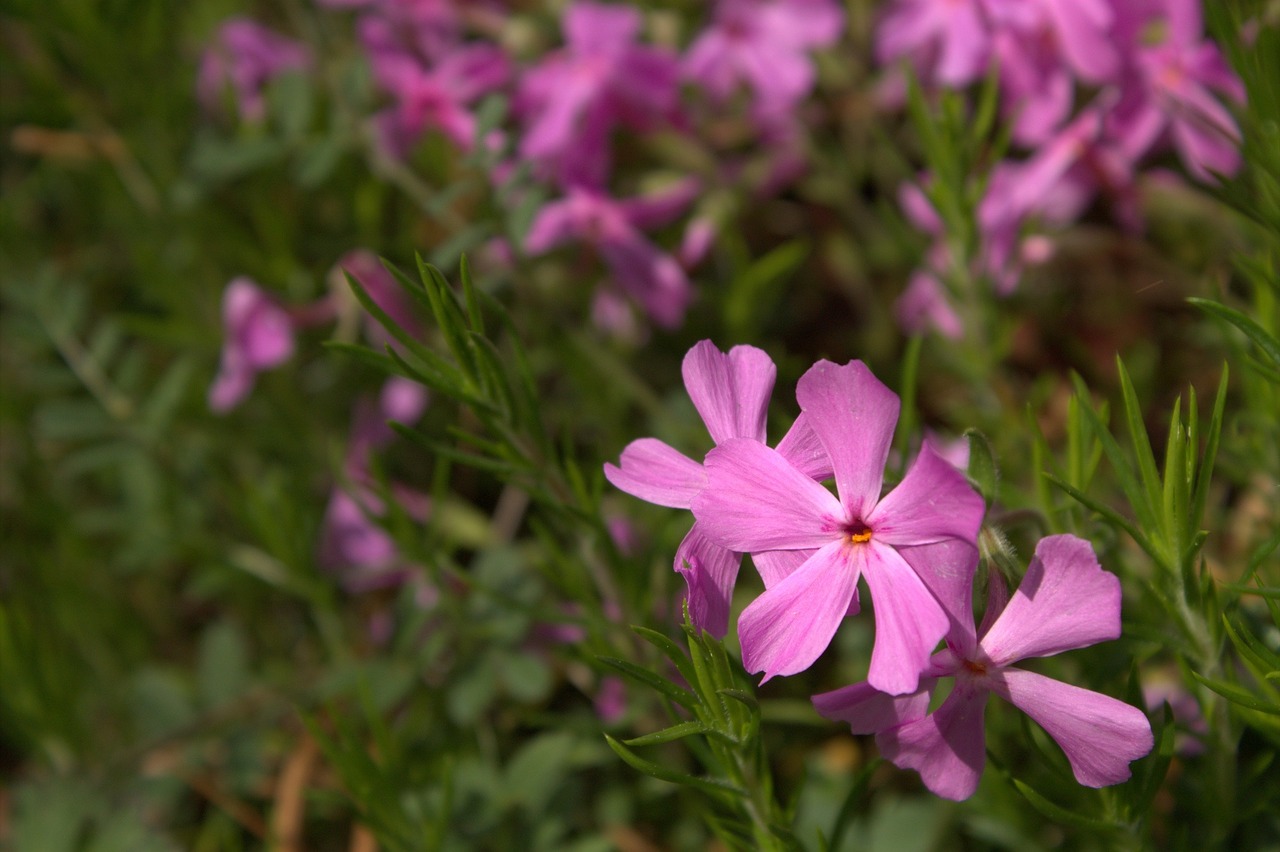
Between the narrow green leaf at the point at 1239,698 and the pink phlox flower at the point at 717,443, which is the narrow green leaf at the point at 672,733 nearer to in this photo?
the pink phlox flower at the point at 717,443

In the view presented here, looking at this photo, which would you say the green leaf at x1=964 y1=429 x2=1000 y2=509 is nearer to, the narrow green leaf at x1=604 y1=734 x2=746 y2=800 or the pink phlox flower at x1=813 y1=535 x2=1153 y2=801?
the pink phlox flower at x1=813 y1=535 x2=1153 y2=801

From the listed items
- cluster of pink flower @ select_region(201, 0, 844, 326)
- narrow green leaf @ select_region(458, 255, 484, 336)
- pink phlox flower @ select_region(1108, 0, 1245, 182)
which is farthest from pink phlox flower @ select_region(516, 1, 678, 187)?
narrow green leaf @ select_region(458, 255, 484, 336)

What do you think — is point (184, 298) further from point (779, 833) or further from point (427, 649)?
point (779, 833)

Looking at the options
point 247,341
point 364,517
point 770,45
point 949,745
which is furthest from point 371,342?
point 949,745

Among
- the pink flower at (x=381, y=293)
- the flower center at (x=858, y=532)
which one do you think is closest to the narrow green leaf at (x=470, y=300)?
the flower center at (x=858, y=532)

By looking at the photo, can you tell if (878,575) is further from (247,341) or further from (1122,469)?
(247,341)

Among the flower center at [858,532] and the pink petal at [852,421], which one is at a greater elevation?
the pink petal at [852,421]
